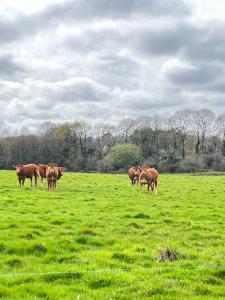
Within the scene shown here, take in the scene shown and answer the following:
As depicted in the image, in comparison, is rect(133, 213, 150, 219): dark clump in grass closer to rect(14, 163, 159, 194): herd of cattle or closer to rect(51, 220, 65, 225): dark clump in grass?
rect(51, 220, 65, 225): dark clump in grass

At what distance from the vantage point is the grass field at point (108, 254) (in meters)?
7.98

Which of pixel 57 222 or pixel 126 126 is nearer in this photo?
pixel 57 222

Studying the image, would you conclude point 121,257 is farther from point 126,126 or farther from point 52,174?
→ point 126,126

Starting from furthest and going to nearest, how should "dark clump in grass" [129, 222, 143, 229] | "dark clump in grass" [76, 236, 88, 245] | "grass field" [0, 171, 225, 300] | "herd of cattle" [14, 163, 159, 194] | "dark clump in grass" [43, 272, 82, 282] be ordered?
1. "herd of cattle" [14, 163, 159, 194]
2. "dark clump in grass" [129, 222, 143, 229]
3. "dark clump in grass" [76, 236, 88, 245]
4. "dark clump in grass" [43, 272, 82, 282]
5. "grass field" [0, 171, 225, 300]

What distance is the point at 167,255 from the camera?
1038 cm

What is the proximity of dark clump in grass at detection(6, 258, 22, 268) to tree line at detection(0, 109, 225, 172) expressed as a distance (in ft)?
282

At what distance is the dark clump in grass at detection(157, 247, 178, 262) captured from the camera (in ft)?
33.7

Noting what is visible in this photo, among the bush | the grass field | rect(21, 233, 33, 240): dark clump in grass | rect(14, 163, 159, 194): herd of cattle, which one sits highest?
Answer: the bush

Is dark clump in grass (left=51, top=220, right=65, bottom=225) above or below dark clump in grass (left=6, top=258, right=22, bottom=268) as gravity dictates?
above

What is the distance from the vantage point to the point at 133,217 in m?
17.7

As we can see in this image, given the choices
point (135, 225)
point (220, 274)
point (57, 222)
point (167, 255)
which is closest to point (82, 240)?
point (167, 255)

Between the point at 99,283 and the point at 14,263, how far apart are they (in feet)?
7.84

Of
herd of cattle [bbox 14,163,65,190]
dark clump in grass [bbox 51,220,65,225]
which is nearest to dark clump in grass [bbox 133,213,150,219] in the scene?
dark clump in grass [bbox 51,220,65,225]

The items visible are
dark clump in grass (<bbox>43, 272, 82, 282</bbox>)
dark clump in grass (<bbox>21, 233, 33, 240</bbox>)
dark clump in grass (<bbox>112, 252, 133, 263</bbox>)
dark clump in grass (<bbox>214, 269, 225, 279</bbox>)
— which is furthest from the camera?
dark clump in grass (<bbox>21, 233, 33, 240</bbox>)
